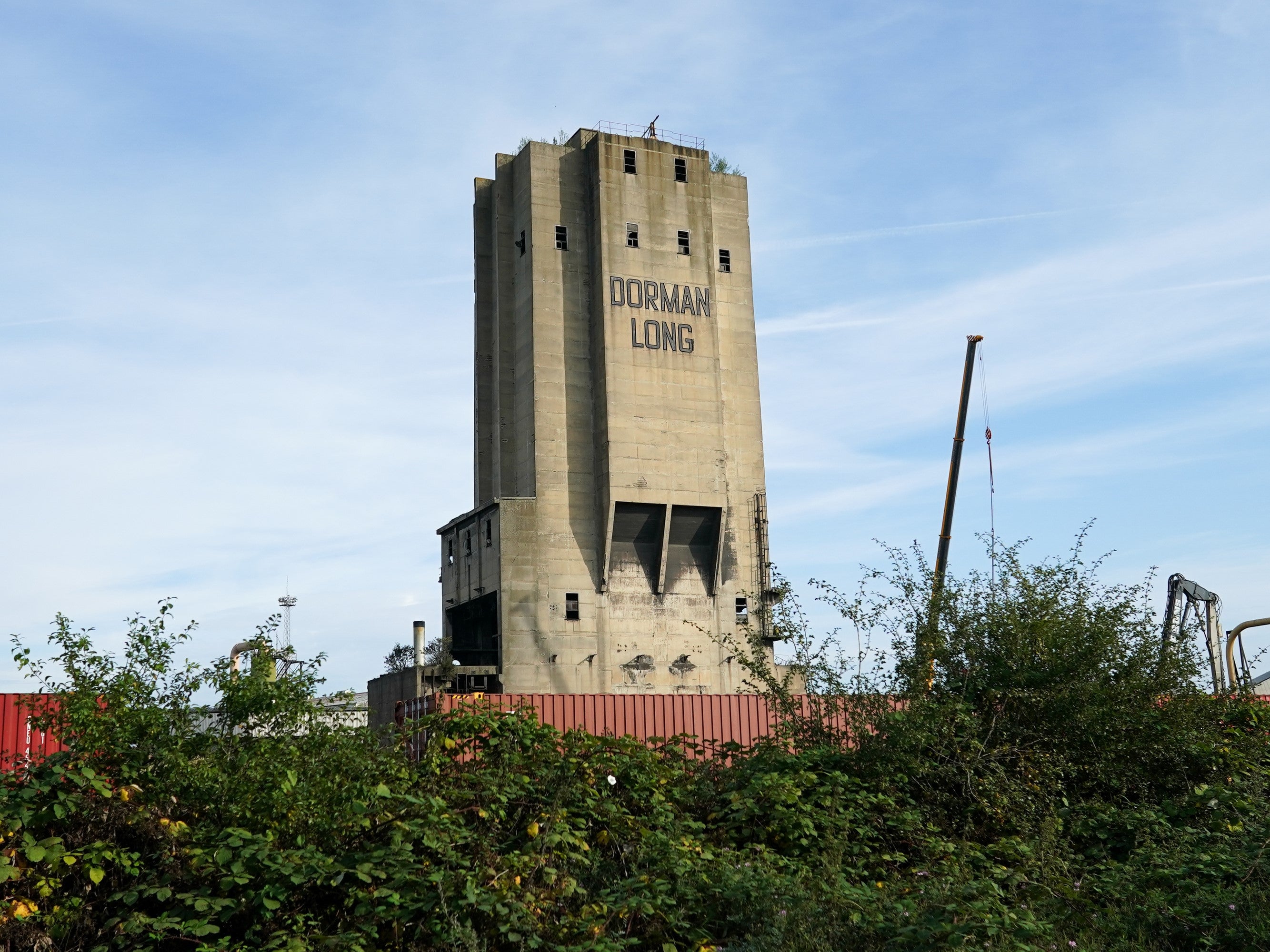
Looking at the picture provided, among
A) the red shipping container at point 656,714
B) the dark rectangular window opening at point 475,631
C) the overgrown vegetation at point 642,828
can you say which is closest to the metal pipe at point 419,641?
the dark rectangular window opening at point 475,631

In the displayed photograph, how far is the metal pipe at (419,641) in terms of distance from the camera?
192 feet

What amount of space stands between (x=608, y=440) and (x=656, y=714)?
29.4m

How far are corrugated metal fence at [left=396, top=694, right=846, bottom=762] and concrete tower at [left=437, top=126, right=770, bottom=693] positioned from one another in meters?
25.5

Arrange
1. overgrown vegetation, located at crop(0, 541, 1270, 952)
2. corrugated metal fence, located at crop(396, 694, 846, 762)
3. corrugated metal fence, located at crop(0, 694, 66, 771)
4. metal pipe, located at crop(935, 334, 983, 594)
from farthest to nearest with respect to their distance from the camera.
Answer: metal pipe, located at crop(935, 334, 983, 594), corrugated metal fence, located at crop(396, 694, 846, 762), corrugated metal fence, located at crop(0, 694, 66, 771), overgrown vegetation, located at crop(0, 541, 1270, 952)

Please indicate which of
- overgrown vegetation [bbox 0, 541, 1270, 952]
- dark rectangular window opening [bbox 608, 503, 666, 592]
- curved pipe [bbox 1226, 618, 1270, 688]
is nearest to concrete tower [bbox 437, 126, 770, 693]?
dark rectangular window opening [bbox 608, 503, 666, 592]

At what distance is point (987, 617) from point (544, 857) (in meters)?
9.17

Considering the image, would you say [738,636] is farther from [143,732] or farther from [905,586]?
[143,732]

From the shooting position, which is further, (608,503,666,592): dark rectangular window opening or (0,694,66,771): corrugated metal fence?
(608,503,666,592): dark rectangular window opening

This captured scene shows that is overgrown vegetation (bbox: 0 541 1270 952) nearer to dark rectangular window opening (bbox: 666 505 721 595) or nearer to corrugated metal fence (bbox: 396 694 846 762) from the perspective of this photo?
corrugated metal fence (bbox: 396 694 846 762)

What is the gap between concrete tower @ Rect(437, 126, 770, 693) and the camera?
55438 mm

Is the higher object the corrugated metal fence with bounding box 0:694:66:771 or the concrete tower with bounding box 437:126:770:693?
the concrete tower with bounding box 437:126:770:693

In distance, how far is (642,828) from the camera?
49.7 ft

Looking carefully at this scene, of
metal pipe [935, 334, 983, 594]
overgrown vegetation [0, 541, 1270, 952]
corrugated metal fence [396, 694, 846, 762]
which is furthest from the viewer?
metal pipe [935, 334, 983, 594]

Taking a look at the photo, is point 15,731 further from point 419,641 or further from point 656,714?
point 419,641
